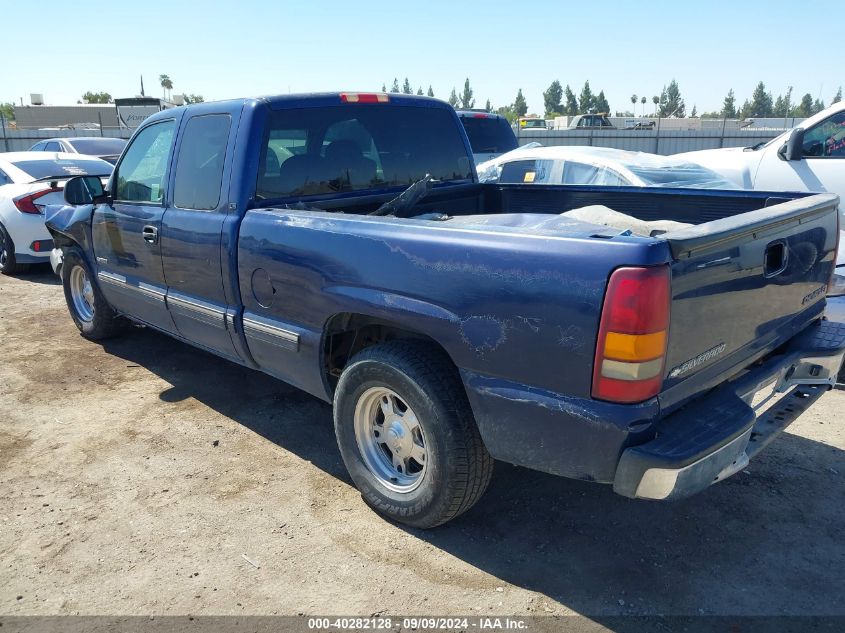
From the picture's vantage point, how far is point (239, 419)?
4.33 meters

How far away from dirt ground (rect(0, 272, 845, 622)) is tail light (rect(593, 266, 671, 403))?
953mm

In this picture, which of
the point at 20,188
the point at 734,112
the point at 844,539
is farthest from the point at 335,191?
the point at 734,112

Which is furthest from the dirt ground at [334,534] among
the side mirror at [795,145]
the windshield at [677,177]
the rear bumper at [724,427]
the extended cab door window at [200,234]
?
the side mirror at [795,145]

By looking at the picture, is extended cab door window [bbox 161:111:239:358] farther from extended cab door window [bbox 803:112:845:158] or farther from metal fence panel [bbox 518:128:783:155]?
metal fence panel [bbox 518:128:783:155]

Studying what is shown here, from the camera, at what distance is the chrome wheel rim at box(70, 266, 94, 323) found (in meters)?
5.78

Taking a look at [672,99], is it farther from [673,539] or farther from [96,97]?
[673,539]

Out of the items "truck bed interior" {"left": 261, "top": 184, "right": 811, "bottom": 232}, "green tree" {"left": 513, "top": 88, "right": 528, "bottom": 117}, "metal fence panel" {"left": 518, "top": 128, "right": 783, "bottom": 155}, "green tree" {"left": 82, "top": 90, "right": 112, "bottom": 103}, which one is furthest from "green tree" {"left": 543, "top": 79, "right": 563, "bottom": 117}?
"truck bed interior" {"left": 261, "top": 184, "right": 811, "bottom": 232}

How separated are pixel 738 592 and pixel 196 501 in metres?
2.56

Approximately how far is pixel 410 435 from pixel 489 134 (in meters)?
8.60

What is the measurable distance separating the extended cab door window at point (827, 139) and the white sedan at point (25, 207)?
849 centimetres

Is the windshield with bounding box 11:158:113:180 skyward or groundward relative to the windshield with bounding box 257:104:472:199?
groundward

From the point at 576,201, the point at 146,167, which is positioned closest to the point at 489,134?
the point at 576,201

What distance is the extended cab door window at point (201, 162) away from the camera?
3.70 metres

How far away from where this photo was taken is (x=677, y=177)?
23.2ft
